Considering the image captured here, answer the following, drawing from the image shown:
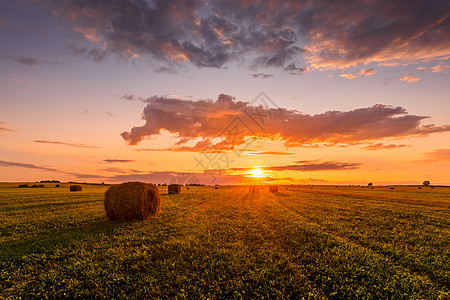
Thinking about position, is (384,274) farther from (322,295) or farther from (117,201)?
(117,201)

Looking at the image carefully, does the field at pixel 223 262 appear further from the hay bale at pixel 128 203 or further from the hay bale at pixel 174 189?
the hay bale at pixel 174 189

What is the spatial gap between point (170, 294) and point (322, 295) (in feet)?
13.3

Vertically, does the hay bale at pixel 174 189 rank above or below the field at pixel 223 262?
above

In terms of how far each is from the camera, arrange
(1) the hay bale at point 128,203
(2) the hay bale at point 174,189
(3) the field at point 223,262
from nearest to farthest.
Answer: (3) the field at point 223,262 → (1) the hay bale at point 128,203 → (2) the hay bale at point 174,189

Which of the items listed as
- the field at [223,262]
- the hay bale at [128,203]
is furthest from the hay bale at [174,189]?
the field at [223,262]

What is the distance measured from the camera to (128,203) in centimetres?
1584

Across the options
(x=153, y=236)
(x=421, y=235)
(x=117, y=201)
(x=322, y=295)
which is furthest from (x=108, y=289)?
(x=421, y=235)

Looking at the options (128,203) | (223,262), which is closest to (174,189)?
(128,203)

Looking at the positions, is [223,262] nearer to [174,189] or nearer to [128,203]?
[128,203]

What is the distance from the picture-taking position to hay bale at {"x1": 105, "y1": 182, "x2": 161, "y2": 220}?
1580cm

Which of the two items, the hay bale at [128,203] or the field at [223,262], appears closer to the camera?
the field at [223,262]

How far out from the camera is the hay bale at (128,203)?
15797mm

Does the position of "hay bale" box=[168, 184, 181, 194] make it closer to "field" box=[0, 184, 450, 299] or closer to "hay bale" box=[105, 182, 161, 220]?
"hay bale" box=[105, 182, 161, 220]

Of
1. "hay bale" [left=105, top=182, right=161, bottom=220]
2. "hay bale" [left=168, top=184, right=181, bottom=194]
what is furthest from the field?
"hay bale" [left=168, top=184, right=181, bottom=194]
